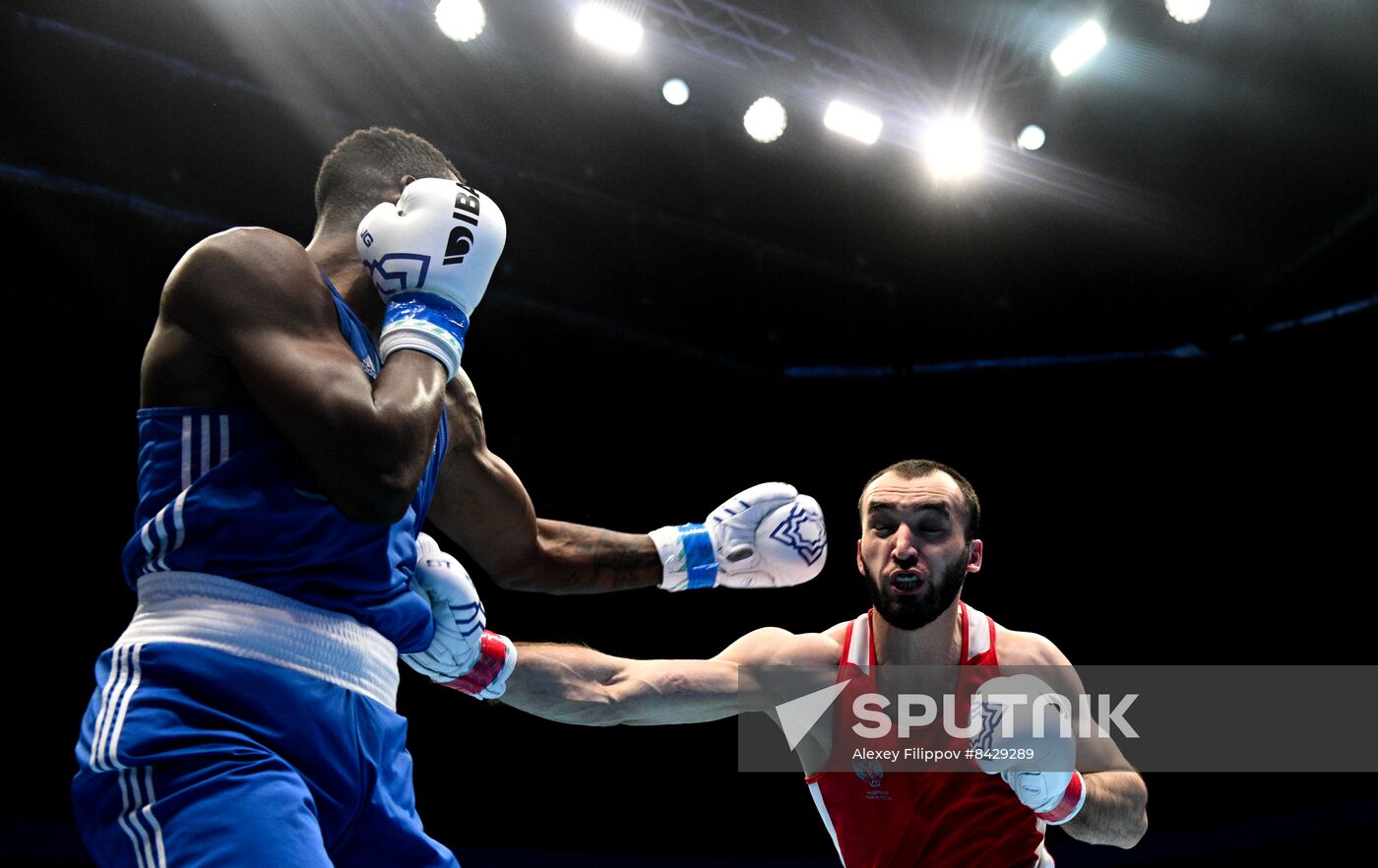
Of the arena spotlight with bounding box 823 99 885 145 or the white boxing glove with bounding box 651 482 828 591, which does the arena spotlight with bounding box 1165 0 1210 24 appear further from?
the white boxing glove with bounding box 651 482 828 591

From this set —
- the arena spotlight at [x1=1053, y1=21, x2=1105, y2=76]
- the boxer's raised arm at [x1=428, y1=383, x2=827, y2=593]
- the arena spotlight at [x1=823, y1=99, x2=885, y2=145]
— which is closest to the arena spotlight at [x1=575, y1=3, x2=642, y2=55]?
the arena spotlight at [x1=823, y1=99, x2=885, y2=145]

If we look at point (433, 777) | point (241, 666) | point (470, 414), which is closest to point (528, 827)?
point (433, 777)

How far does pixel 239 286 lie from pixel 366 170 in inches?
19.7

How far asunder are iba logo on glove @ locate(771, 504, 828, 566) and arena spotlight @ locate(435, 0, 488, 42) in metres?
3.53

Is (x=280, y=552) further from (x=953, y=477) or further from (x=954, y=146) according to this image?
(x=954, y=146)

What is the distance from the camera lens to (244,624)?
1.58m

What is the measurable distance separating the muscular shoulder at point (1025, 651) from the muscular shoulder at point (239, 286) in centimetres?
266

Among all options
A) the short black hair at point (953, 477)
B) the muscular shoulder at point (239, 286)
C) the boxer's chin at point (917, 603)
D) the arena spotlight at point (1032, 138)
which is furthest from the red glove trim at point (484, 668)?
the arena spotlight at point (1032, 138)

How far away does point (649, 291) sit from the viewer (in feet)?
23.5

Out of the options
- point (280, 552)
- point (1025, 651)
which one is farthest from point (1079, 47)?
point (280, 552)

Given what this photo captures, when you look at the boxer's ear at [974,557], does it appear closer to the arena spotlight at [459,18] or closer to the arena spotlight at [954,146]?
the arena spotlight at [954,146]

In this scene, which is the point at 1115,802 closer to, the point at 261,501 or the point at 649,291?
the point at 261,501

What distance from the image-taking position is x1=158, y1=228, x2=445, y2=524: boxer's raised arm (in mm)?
1574

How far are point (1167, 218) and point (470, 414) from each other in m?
5.26
